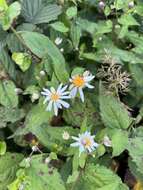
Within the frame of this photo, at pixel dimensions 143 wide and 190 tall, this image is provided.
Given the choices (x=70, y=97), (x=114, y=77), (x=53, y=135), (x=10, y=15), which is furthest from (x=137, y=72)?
(x=10, y=15)

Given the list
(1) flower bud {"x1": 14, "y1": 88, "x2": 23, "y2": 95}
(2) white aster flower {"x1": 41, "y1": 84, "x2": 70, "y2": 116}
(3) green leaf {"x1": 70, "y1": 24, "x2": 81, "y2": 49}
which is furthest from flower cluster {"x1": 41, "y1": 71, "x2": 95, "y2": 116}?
(3) green leaf {"x1": 70, "y1": 24, "x2": 81, "y2": 49}

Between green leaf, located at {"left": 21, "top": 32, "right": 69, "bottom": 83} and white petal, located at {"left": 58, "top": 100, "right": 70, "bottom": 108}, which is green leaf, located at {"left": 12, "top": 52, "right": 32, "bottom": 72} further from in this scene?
white petal, located at {"left": 58, "top": 100, "right": 70, "bottom": 108}

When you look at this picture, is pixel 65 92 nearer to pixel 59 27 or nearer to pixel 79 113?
pixel 79 113

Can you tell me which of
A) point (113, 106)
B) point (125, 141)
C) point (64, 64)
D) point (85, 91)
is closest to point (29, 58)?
point (64, 64)

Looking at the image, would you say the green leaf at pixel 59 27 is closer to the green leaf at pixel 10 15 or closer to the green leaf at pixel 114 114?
the green leaf at pixel 10 15

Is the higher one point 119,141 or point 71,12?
point 71,12

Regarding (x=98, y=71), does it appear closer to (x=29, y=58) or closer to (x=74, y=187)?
(x=29, y=58)

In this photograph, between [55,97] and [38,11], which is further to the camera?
[38,11]

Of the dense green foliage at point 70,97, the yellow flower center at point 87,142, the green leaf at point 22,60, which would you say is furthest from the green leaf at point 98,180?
the green leaf at point 22,60
